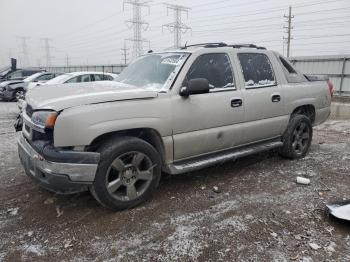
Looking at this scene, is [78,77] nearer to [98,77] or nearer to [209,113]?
[98,77]

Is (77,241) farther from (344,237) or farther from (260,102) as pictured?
(260,102)

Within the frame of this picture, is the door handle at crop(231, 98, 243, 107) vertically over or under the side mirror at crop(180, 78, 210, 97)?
under

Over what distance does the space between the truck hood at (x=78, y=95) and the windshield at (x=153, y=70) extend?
1.23 feet

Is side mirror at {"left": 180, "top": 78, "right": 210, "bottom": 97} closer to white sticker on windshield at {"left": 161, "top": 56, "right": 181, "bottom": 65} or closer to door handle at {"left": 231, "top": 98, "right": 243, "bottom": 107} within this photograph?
white sticker on windshield at {"left": 161, "top": 56, "right": 181, "bottom": 65}

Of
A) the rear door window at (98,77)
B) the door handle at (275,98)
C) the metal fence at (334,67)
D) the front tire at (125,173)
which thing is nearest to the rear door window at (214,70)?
the door handle at (275,98)

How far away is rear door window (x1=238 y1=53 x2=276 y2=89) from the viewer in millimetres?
4750

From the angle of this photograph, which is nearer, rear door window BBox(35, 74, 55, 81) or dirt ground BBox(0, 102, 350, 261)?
dirt ground BBox(0, 102, 350, 261)

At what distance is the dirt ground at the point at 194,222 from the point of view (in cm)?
300

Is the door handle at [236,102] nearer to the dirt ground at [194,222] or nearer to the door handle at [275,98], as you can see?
the door handle at [275,98]

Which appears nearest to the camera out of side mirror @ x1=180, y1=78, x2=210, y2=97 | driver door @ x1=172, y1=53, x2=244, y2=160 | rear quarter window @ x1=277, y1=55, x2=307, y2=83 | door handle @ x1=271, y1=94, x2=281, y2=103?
side mirror @ x1=180, y1=78, x2=210, y2=97

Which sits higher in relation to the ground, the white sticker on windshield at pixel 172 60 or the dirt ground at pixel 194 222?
the white sticker on windshield at pixel 172 60

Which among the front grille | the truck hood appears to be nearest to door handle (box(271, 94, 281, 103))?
the truck hood

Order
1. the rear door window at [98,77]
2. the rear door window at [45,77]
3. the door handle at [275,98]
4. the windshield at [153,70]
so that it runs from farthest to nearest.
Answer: the rear door window at [45,77] → the rear door window at [98,77] → the door handle at [275,98] → the windshield at [153,70]

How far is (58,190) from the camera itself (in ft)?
11.1
